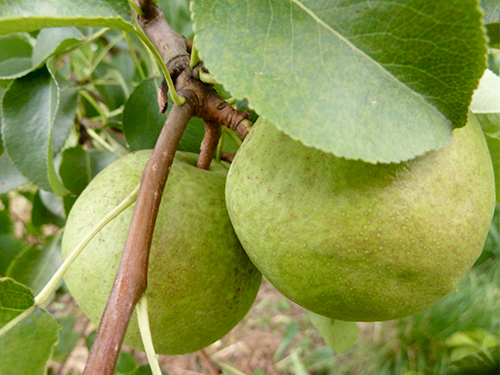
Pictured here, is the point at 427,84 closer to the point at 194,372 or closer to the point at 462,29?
the point at 462,29

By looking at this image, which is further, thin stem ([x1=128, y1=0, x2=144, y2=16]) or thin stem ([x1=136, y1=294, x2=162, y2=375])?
thin stem ([x1=128, y1=0, x2=144, y2=16])

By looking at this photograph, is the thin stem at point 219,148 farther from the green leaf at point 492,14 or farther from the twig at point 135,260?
the green leaf at point 492,14

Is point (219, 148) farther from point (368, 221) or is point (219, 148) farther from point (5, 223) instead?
point (5, 223)

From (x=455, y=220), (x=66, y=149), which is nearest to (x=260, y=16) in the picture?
(x=455, y=220)

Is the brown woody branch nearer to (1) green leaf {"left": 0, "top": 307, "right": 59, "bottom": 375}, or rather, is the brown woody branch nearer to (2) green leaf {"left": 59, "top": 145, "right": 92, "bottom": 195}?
(1) green leaf {"left": 0, "top": 307, "right": 59, "bottom": 375}

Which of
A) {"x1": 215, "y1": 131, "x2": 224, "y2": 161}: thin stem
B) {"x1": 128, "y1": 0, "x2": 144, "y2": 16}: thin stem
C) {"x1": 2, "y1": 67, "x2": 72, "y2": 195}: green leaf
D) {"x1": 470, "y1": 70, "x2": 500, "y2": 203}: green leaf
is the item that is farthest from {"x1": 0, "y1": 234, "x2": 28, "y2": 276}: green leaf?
{"x1": 470, "y1": 70, "x2": 500, "y2": 203}: green leaf
